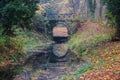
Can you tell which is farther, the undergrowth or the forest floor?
the undergrowth

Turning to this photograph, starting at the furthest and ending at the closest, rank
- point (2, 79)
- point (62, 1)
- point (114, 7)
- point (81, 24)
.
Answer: point (62, 1) < point (81, 24) < point (114, 7) < point (2, 79)

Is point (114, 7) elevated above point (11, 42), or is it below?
above

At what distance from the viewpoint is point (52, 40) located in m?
45.0

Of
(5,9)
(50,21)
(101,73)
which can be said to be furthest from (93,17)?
(101,73)

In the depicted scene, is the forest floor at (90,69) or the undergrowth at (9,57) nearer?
the forest floor at (90,69)

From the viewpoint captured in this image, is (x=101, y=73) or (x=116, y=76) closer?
(x=116, y=76)

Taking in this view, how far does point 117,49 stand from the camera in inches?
712

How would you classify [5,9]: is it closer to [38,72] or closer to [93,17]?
[38,72]

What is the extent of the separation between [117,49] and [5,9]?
22.9ft

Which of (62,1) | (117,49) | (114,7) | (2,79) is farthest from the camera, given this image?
(62,1)

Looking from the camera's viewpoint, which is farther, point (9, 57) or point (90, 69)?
point (9, 57)

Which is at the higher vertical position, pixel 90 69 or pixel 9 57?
pixel 9 57

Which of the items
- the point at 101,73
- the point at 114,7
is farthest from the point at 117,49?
the point at 101,73

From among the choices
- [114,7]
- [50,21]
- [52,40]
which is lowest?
[52,40]
